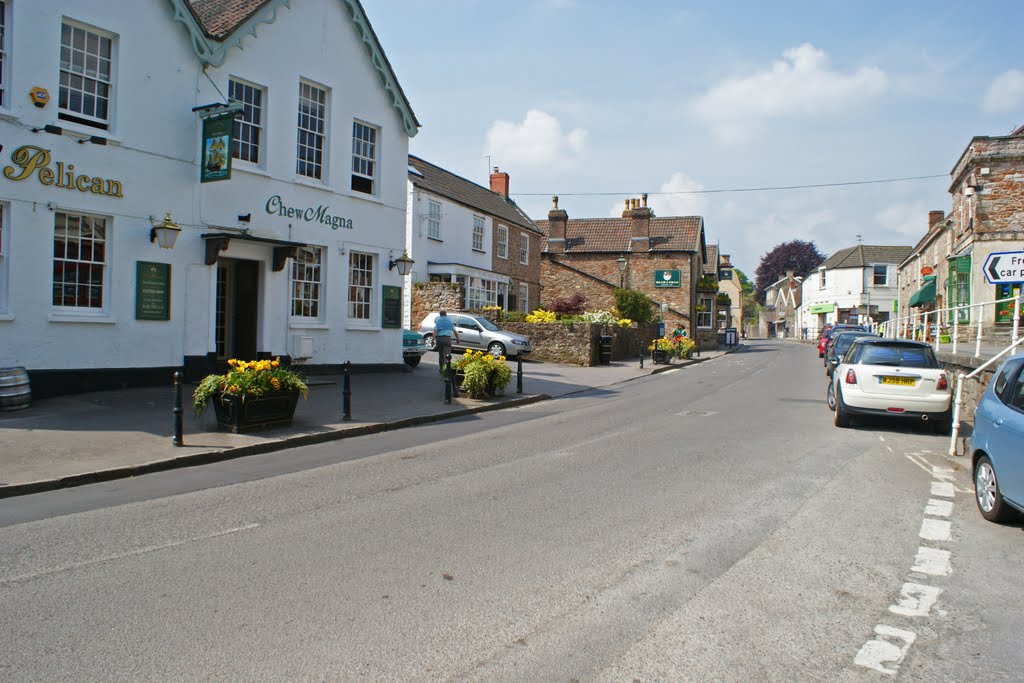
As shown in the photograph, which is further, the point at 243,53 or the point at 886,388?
the point at 243,53

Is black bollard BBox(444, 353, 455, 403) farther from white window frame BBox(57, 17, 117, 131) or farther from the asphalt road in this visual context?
white window frame BBox(57, 17, 117, 131)

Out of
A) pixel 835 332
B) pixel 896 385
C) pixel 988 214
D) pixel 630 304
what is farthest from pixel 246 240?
pixel 835 332

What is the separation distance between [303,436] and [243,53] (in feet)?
31.8

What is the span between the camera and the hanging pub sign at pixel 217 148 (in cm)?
1387

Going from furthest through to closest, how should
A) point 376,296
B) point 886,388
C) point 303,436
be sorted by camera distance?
1. point 376,296
2. point 886,388
3. point 303,436

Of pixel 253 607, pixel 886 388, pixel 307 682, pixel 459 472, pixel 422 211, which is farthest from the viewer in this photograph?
pixel 422 211

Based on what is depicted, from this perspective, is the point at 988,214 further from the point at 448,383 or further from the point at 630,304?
the point at 448,383

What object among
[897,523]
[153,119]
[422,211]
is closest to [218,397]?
[153,119]

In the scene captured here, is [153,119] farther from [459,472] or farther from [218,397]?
[459,472]

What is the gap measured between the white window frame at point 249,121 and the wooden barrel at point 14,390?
21.0 feet

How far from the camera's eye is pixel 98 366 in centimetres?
1318

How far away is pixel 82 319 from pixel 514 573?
1125 centimetres

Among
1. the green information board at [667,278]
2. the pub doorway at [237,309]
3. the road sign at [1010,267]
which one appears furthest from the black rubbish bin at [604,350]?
the green information board at [667,278]

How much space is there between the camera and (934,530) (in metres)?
6.18
